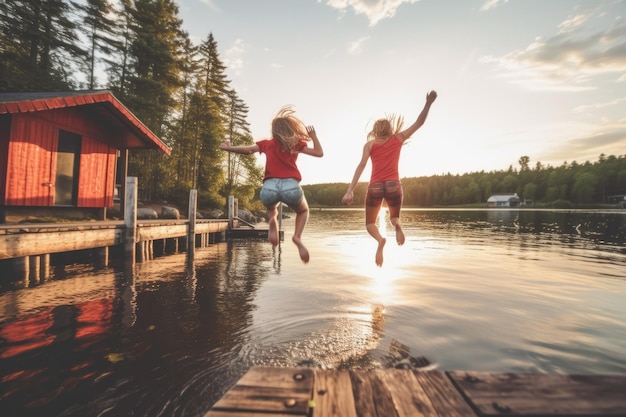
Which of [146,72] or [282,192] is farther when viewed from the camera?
[146,72]

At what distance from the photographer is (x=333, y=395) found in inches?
83.6

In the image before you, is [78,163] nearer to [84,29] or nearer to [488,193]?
[84,29]

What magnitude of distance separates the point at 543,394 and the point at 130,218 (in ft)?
42.9

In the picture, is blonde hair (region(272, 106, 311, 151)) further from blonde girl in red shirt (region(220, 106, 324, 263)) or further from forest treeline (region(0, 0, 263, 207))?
forest treeline (region(0, 0, 263, 207))

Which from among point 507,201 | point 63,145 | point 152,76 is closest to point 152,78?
point 152,76

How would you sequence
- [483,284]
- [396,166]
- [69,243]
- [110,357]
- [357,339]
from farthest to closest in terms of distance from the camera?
[483,284], [69,243], [357,339], [110,357], [396,166]

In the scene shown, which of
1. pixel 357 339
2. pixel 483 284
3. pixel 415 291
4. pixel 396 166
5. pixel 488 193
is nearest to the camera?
pixel 396 166

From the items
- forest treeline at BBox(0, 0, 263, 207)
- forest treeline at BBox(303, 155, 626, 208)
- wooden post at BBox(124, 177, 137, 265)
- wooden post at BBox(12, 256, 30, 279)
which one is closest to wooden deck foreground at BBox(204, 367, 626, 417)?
wooden post at BBox(12, 256, 30, 279)

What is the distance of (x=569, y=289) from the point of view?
407 inches

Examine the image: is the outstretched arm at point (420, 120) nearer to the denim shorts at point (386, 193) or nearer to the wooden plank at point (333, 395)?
the denim shorts at point (386, 193)

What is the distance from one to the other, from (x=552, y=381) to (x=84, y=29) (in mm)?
35527

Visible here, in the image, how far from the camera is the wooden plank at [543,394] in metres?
1.96

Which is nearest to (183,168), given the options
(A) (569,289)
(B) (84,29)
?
(B) (84,29)

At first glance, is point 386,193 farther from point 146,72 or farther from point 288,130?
point 146,72
